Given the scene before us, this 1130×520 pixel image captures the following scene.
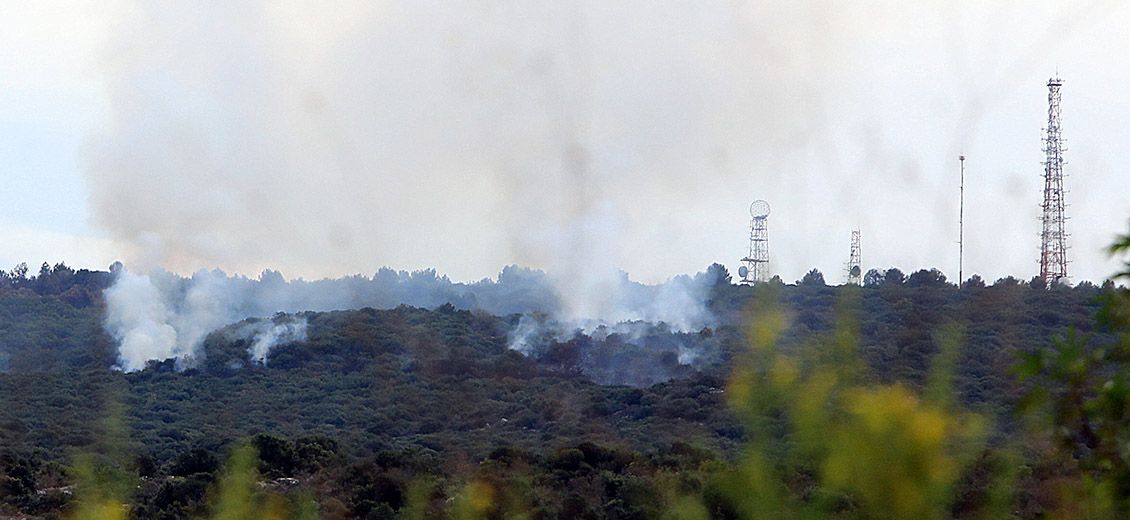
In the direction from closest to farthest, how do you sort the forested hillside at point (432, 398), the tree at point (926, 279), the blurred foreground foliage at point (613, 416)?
the blurred foreground foliage at point (613, 416)
the forested hillside at point (432, 398)
the tree at point (926, 279)

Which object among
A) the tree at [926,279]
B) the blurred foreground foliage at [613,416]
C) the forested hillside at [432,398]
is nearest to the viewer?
the blurred foreground foliage at [613,416]

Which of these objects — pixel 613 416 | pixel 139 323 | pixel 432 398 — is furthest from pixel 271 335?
pixel 613 416

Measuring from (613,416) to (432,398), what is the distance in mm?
7588

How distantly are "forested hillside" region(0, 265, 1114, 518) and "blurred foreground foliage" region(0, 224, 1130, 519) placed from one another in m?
0.15

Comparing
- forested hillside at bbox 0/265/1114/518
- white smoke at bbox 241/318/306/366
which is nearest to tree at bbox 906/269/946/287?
forested hillside at bbox 0/265/1114/518

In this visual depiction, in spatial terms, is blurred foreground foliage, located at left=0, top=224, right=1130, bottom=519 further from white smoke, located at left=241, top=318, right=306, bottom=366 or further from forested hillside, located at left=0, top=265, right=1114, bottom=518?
white smoke, located at left=241, top=318, right=306, bottom=366

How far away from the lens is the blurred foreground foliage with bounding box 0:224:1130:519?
12.7ft

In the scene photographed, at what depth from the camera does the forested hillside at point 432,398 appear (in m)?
24.6

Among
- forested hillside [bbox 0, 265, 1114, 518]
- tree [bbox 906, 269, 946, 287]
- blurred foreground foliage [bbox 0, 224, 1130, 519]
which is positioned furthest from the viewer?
tree [bbox 906, 269, 946, 287]

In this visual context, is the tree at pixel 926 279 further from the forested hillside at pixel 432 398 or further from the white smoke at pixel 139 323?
the white smoke at pixel 139 323

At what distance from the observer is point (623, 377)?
5875 centimetres

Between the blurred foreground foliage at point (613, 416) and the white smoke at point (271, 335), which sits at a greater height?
the white smoke at point (271, 335)

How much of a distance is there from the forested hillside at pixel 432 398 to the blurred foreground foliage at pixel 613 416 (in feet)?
0.49

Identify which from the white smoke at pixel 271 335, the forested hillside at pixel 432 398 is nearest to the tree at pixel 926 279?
the forested hillside at pixel 432 398
